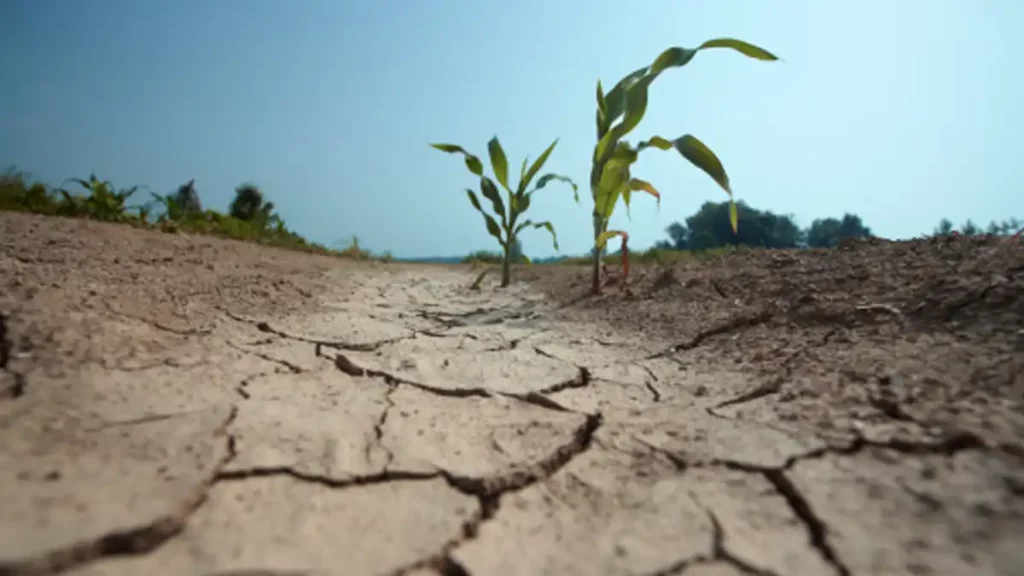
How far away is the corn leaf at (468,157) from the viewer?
3.01 m

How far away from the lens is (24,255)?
1638 millimetres

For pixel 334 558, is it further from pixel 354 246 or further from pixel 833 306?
pixel 354 246

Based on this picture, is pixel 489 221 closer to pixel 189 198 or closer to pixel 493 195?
pixel 493 195

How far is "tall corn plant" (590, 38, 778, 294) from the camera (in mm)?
2006

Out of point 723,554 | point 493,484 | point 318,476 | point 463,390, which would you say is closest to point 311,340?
point 463,390

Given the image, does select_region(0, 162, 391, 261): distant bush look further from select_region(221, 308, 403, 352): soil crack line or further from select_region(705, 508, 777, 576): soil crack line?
select_region(705, 508, 777, 576): soil crack line

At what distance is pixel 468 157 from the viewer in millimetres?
3084

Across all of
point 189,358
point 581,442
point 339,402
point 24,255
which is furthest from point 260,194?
point 581,442

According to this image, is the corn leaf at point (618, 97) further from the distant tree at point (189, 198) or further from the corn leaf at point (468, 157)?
the distant tree at point (189, 198)

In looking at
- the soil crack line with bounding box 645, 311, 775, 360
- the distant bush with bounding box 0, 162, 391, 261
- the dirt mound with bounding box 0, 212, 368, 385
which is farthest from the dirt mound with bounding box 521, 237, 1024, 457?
the distant bush with bounding box 0, 162, 391, 261

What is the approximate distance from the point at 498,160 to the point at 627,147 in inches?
39.5

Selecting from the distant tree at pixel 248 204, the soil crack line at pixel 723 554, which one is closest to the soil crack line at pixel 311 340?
the soil crack line at pixel 723 554

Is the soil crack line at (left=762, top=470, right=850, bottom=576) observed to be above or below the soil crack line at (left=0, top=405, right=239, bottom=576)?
above

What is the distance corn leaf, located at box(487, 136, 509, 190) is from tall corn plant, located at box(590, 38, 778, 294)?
2.36ft
